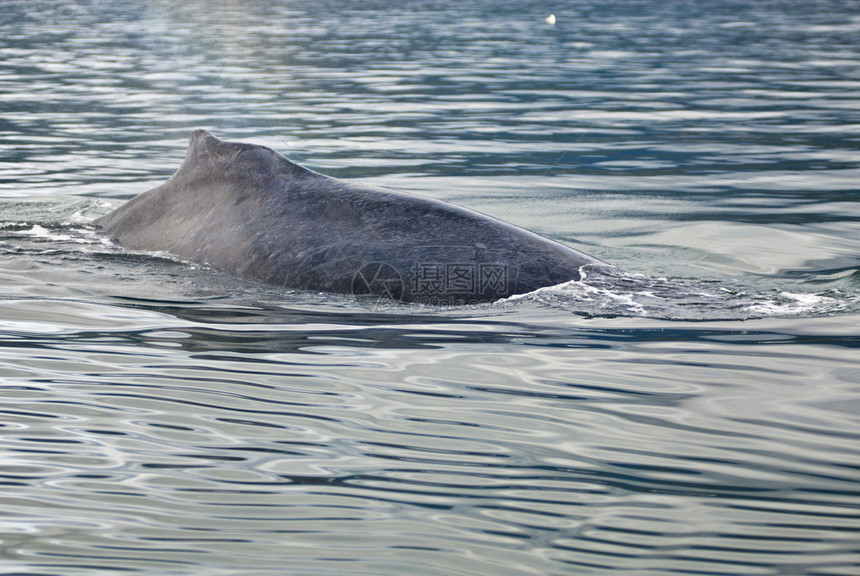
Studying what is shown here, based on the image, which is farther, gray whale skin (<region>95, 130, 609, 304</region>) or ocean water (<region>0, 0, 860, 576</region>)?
gray whale skin (<region>95, 130, 609, 304</region>)

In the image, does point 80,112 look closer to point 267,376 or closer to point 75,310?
point 75,310

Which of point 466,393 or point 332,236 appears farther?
point 332,236

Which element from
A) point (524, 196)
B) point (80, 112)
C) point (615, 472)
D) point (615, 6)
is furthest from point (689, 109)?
point (615, 6)

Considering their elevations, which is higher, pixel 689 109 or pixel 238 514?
pixel 689 109

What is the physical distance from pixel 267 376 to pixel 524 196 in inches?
274

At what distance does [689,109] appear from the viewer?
63.7 ft

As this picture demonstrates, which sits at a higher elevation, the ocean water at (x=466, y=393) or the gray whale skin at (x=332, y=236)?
the gray whale skin at (x=332, y=236)

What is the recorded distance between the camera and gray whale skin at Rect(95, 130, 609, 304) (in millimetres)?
6887

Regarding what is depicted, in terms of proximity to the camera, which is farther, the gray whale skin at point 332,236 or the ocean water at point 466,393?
→ the gray whale skin at point 332,236

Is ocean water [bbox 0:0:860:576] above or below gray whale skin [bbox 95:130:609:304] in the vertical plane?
below

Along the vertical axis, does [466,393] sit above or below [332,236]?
below

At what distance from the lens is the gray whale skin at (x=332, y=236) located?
689 centimetres

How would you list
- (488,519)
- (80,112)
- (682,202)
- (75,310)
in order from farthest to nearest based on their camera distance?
1. (80,112)
2. (682,202)
3. (75,310)
4. (488,519)

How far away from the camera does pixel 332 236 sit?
7.26m
